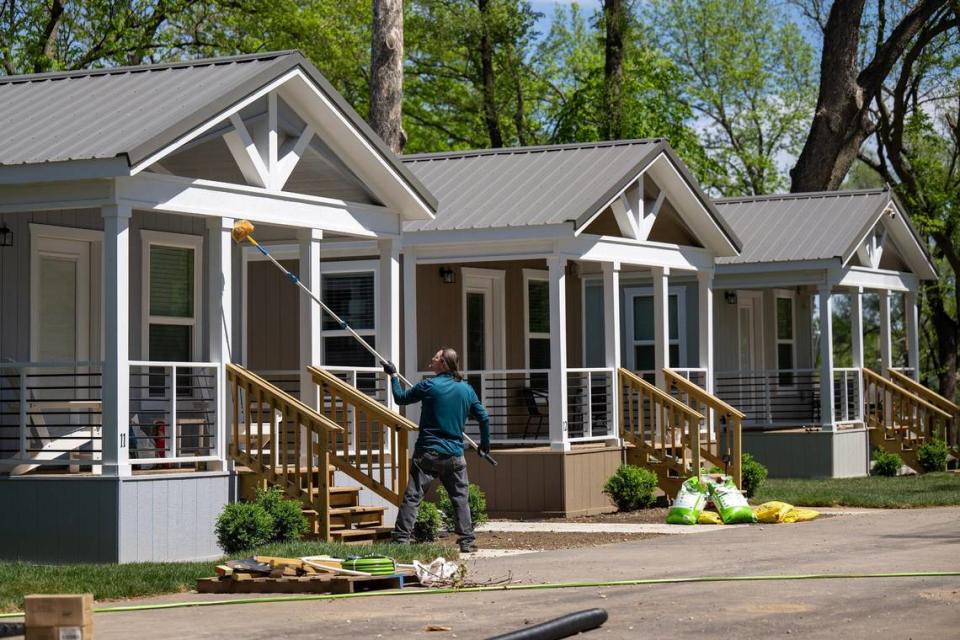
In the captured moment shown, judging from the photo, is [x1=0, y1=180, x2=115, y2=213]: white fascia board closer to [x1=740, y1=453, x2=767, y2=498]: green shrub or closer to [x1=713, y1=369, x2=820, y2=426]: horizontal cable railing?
[x1=740, y1=453, x2=767, y2=498]: green shrub

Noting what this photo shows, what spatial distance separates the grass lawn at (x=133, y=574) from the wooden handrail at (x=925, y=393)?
16.5 m

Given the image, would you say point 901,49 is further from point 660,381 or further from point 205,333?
point 205,333

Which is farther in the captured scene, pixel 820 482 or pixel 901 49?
pixel 901 49

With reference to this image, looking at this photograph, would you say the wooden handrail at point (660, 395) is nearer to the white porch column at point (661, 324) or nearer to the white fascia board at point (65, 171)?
the white porch column at point (661, 324)

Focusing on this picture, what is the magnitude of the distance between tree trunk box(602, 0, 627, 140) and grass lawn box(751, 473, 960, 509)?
10798 mm

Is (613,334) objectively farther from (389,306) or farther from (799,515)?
(389,306)

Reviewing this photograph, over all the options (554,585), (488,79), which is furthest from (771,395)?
(554,585)

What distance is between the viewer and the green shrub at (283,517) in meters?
15.0

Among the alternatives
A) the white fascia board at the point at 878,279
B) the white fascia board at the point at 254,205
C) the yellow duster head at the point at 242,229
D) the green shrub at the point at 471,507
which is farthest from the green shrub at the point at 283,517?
the white fascia board at the point at 878,279

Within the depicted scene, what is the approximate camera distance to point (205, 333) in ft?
59.3

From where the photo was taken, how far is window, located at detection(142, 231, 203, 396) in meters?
17.8

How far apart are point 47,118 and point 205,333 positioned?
11.0 ft

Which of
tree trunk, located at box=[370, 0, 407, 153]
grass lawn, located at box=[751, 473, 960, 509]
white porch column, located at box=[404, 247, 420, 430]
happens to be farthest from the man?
tree trunk, located at box=[370, 0, 407, 153]

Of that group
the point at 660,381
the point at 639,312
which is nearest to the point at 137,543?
the point at 660,381
